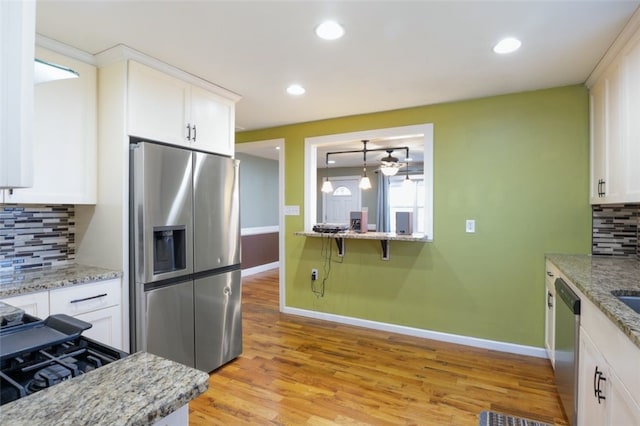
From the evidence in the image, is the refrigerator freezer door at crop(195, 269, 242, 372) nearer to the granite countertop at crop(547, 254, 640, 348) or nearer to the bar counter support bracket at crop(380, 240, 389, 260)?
the bar counter support bracket at crop(380, 240, 389, 260)

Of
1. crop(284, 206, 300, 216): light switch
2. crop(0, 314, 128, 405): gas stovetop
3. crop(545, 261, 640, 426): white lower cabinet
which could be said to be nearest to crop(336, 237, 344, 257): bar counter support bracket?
crop(284, 206, 300, 216): light switch

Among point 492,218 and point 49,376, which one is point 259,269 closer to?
point 492,218

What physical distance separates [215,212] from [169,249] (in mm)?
453

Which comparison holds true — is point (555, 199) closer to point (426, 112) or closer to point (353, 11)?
point (426, 112)

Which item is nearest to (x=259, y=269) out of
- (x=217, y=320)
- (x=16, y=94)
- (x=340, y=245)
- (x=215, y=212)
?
(x=340, y=245)

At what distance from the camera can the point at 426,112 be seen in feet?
11.1

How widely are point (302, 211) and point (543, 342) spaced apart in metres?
2.67

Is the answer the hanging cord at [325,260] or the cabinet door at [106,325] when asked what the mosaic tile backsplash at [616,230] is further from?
the cabinet door at [106,325]

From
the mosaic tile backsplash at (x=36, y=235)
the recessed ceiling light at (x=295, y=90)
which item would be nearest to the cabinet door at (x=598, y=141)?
the recessed ceiling light at (x=295, y=90)

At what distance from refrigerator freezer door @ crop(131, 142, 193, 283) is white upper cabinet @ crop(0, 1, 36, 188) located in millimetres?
1764

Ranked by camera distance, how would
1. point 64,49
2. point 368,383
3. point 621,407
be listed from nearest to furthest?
point 621,407
point 64,49
point 368,383

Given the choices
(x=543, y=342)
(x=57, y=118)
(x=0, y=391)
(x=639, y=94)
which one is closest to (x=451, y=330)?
(x=543, y=342)

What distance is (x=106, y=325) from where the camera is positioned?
2.13 m

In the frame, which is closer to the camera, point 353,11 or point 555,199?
point 353,11
